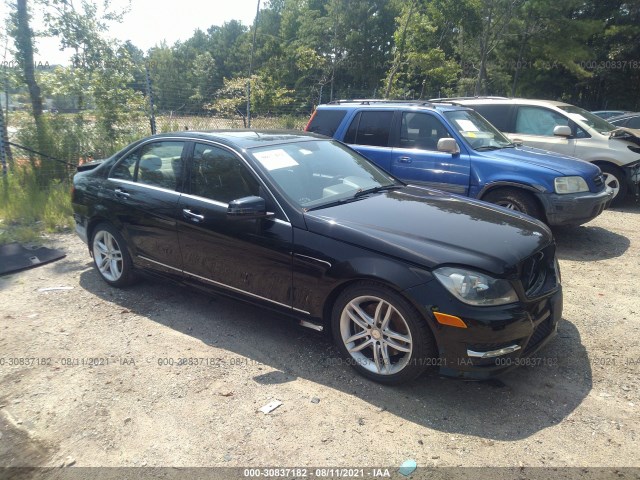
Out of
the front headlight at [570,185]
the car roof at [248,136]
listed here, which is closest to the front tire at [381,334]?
the car roof at [248,136]

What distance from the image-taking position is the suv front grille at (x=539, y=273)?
3150mm

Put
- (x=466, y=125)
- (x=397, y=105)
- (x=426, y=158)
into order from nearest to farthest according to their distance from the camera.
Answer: (x=426, y=158) < (x=466, y=125) < (x=397, y=105)

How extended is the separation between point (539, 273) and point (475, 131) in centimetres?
385

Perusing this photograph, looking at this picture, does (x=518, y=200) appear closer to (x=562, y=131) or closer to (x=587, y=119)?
(x=562, y=131)

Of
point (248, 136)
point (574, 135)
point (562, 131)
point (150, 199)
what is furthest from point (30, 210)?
point (574, 135)

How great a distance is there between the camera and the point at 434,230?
3.34 m

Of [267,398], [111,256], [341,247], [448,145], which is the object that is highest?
[448,145]

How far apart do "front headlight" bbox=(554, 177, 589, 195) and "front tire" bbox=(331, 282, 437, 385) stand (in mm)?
3852

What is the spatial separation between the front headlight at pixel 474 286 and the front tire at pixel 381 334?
0.28 meters

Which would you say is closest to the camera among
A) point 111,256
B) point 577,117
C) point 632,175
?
point 111,256

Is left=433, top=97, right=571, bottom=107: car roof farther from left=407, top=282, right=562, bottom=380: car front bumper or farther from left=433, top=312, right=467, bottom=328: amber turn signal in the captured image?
left=433, top=312, right=467, bottom=328: amber turn signal

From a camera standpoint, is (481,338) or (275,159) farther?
(275,159)

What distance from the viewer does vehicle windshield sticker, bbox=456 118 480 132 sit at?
6618 mm

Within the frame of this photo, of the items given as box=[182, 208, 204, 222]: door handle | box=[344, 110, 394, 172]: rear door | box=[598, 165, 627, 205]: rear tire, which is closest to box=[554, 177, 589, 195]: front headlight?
box=[344, 110, 394, 172]: rear door
